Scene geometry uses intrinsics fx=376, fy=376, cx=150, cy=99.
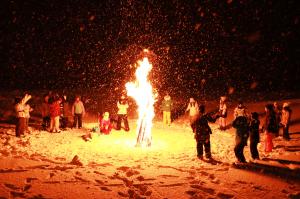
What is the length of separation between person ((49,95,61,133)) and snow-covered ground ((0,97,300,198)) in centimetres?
133

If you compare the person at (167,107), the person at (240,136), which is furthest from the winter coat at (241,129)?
the person at (167,107)

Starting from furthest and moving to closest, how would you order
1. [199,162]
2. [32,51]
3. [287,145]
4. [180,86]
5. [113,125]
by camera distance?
[32,51]
[180,86]
[113,125]
[287,145]
[199,162]

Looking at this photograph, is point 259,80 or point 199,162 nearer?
point 199,162

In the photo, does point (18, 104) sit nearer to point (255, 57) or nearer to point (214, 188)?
point (214, 188)

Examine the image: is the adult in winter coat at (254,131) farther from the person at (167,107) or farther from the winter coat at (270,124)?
the person at (167,107)

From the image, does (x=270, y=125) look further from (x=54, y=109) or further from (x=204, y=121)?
(x=54, y=109)

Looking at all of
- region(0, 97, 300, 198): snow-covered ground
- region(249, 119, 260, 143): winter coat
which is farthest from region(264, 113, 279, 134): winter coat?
region(249, 119, 260, 143): winter coat

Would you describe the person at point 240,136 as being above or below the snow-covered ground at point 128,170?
above

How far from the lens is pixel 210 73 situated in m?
42.3

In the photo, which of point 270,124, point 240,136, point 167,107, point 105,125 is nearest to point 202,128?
point 240,136

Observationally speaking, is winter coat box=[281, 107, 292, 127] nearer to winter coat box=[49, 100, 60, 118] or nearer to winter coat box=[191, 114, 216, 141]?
winter coat box=[191, 114, 216, 141]

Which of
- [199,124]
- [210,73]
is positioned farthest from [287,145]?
[210,73]

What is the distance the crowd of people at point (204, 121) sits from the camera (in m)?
11.8

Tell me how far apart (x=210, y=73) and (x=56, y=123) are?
27.3 m
